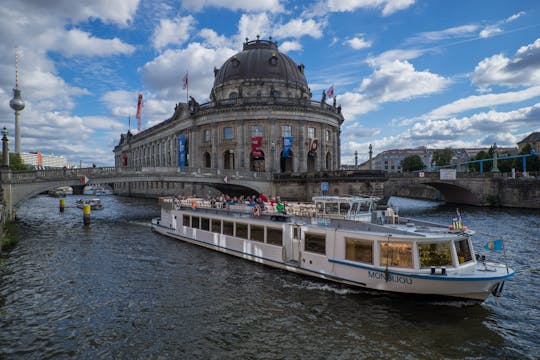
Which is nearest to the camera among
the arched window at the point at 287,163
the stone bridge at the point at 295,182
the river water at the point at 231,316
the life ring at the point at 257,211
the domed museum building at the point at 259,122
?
the river water at the point at 231,316

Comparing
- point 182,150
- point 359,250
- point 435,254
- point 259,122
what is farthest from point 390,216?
point 182,150

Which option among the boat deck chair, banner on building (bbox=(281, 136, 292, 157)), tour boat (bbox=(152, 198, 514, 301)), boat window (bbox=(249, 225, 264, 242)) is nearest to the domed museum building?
banner on building (bbox=(281, 136, 292, 157))

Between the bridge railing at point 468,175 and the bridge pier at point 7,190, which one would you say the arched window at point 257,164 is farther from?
the bridge pier at point 7,190

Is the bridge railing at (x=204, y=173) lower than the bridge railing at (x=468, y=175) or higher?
higher

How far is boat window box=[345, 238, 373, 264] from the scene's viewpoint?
1438 cm

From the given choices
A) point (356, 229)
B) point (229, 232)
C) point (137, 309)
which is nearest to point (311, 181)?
point (229, 232)

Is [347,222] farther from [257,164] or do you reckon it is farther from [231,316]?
[257,164]

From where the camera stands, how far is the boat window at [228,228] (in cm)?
2169

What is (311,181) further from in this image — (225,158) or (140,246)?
(140,246)

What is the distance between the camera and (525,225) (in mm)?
32844

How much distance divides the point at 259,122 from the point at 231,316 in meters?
49.1

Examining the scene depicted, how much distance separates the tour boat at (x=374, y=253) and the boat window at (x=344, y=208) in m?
0.65

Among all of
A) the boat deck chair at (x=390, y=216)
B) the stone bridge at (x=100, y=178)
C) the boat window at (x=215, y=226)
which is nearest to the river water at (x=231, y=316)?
the boat window at (x=215, y=226)

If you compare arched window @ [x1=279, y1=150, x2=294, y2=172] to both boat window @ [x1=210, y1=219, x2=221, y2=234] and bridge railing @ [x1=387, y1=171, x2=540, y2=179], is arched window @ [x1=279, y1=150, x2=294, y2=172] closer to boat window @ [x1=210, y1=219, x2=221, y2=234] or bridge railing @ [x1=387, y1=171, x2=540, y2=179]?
bridge railing @ [x1=387, y1=171, x2=540, y2=179]
